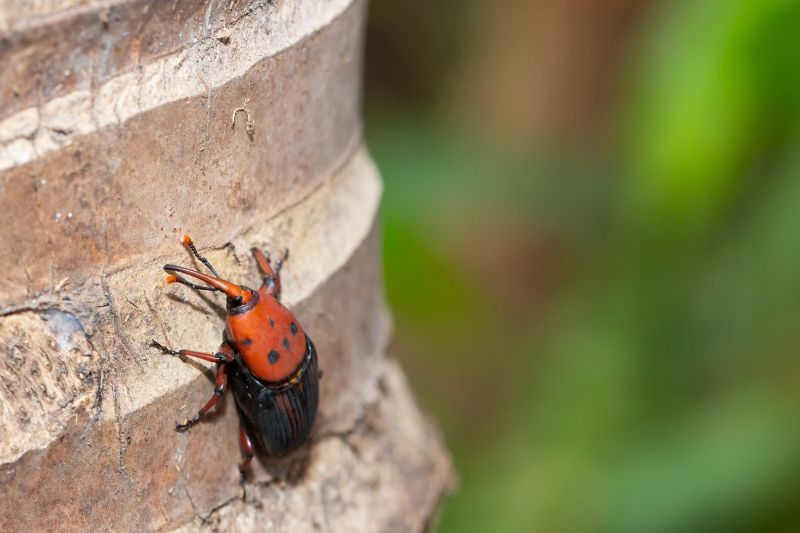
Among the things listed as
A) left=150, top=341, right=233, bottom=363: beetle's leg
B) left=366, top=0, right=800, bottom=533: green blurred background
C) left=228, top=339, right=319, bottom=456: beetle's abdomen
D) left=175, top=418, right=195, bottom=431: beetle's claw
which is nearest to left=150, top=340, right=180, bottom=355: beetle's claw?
left=150, top=341, right=233, bottom=363: beetle's leg

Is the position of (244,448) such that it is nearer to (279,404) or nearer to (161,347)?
(279,404)

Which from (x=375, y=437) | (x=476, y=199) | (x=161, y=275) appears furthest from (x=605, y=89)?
(x=161, y=275)

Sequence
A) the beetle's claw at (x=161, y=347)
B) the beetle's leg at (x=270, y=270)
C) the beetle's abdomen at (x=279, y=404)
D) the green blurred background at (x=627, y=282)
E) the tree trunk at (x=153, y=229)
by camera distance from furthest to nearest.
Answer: the green blurred background at (x=627, y=282) → the beetle's abdomen at (x=279, y=404) → the beetle's leg at (x=270, y=270) → the beetle's claw at (x=161, y=347) → the tree trunk at (x=153, y=229)

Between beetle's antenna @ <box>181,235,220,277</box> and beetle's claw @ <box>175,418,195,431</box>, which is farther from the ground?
beetle's antenna @ <box>181,235,220,277</box>

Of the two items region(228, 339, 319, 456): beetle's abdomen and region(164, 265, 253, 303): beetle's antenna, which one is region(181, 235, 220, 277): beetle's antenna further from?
region(228, 339, 319, 456): beetle's abdomen

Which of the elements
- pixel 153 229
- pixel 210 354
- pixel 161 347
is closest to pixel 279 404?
pixel 210 354

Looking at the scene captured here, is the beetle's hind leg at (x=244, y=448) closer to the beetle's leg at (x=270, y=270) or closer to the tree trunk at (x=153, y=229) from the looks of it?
the tree trunk at (x=153, y=229)

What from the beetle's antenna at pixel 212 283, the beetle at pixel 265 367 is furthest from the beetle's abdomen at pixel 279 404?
the beetle's antenna at pixel 212 283
